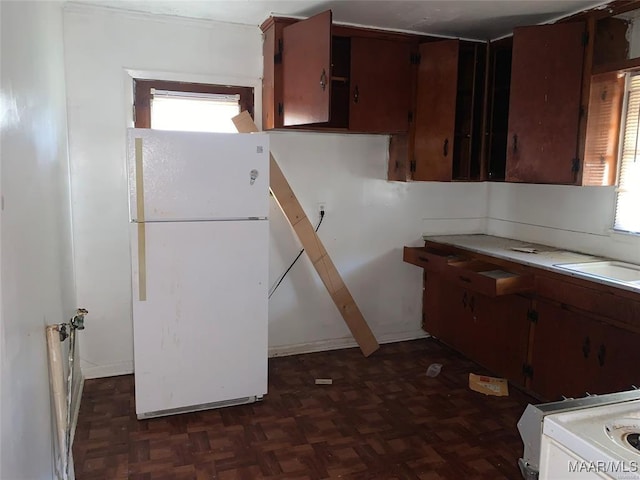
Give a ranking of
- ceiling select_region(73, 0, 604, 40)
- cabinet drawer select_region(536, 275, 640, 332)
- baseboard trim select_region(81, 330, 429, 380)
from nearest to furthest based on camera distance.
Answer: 1. cabinet drawer select_region(536, 275, 640, 332)
2. ceiling select_region(73, 0, 604, 40)
3. baseboard trim select_region(81, 330, 429, 380)

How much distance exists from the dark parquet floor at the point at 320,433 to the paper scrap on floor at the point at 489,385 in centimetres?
5

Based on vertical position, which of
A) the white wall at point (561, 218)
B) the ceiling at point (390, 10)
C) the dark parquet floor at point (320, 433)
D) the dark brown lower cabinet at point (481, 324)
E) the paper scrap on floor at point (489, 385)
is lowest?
the dark parquet floor at point (320, 433)

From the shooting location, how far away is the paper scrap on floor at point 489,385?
9.95 feet

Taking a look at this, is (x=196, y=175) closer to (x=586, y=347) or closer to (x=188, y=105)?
(x=188, y=105)

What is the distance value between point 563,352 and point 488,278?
542mm

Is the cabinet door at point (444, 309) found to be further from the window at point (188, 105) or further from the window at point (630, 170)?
the window at point (188, 105)

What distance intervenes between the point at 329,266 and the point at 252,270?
35.1 inches

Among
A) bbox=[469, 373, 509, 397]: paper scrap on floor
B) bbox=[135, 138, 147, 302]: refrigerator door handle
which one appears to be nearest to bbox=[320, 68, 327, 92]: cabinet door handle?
bbox=[135, 138, 147, 302]: refrigerator door handle

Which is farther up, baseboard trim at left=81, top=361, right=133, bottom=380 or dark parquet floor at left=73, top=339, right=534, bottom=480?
baseboard trim at left=81, top=361, right=133, bottom=380

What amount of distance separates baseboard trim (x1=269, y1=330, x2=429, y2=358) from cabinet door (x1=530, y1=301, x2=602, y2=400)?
1190 millimetres

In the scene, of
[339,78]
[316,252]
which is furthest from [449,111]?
[316,252]

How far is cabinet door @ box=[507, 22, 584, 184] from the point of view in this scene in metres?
2.77

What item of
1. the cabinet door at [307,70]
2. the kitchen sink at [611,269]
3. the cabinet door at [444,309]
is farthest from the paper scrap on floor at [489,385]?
the cabinet door at [307,70]

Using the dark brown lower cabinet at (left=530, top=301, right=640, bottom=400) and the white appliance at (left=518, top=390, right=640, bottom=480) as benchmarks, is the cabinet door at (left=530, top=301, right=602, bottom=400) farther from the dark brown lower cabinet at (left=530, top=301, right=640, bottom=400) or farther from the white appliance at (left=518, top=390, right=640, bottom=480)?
the white appliance at (left=518, top=390, right=640, bottom=480)
